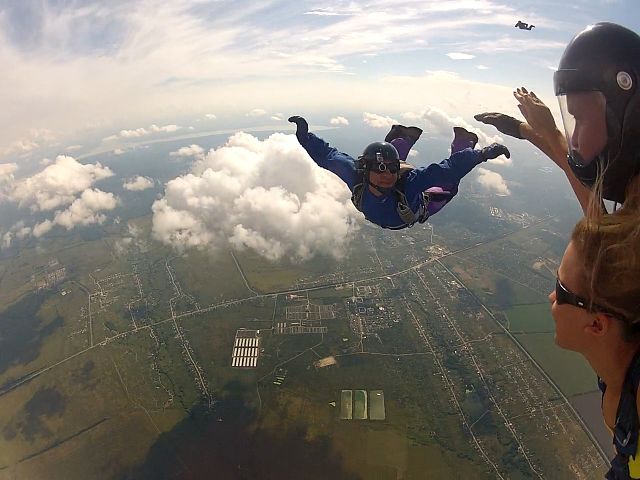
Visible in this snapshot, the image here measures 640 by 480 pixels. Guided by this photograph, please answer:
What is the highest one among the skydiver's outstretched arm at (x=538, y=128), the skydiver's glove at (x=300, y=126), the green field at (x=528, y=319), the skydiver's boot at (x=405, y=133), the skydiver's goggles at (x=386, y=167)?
the skydiver's outstretched arm at (x=538, y=128)

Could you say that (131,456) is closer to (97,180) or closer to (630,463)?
(630,463)

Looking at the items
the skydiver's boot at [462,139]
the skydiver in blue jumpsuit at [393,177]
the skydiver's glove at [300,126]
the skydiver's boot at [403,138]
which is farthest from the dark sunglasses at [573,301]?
the skydiver's boot at [403,138]

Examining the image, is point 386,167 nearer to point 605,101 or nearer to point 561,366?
point 605,101

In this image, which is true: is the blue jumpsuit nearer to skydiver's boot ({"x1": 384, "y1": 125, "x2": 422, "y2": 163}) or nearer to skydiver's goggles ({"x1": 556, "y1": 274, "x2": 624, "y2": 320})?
skydiver's boot ({"x1": 384, "y1": 125, "x2": 422, "y2": 163})

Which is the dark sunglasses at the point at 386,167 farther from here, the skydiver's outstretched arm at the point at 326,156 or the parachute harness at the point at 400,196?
the skydiver's outstretched arm at the point at 326,156

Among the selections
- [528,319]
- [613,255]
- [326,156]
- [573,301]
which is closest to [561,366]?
[528,319]
